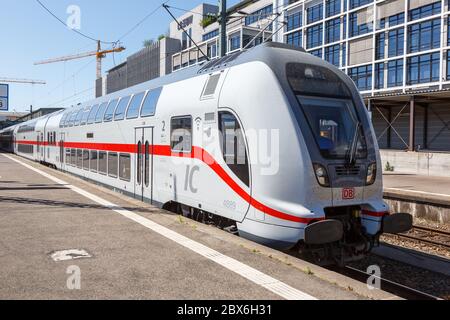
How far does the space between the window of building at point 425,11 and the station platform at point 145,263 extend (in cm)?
3807

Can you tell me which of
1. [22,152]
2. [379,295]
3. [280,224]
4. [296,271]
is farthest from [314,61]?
[22,152]

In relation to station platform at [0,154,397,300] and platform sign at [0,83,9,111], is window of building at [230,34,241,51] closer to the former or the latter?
platform sign at [0,83,9,111]

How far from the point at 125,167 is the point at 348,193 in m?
7.49

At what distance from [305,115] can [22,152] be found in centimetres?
3884

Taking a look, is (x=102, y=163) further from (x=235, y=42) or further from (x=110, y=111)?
(x=235, y=42)

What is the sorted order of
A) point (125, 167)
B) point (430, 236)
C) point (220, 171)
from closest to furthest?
point (220, 171) < point (430, 236) < point (125, 167)

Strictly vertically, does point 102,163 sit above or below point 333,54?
below

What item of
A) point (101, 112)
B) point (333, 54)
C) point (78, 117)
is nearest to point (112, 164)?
point (101, 112)

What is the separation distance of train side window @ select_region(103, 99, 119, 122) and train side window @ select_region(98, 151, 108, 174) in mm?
1213

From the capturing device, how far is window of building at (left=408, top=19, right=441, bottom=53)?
38406 mm


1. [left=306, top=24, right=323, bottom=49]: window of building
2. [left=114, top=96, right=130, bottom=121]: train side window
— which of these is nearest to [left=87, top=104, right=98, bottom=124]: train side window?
[left=114, top=96, right=130, bottom=121]: train side window

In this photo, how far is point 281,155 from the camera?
6504 millimetres

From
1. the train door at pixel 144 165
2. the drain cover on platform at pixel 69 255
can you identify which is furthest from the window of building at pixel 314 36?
the drain cover on platform at pixel 69 255

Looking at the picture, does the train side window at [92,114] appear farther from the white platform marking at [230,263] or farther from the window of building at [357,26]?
the window of building at [357,26]
